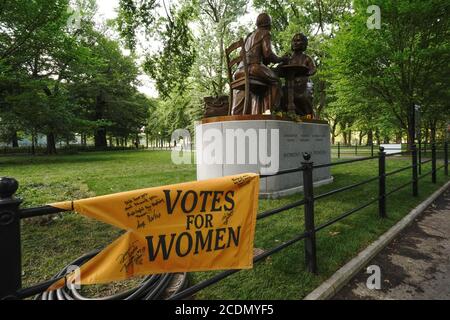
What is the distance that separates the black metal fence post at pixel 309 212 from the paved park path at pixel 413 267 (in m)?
0.40

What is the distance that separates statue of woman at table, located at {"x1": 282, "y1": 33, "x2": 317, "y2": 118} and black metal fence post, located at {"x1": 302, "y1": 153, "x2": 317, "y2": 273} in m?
5.66

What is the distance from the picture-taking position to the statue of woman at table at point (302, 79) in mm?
8234

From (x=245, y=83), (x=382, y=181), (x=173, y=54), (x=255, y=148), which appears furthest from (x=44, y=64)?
(x=382, y=181)

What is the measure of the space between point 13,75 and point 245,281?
2147 cm

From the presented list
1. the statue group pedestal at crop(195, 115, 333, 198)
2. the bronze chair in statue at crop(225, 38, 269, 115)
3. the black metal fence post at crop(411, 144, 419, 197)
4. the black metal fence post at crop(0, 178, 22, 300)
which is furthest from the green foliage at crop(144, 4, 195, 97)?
the black metal fence post at crop(0, 178, 22, 300)

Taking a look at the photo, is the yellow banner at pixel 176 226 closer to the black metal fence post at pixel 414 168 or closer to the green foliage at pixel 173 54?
the black metal fence post at pixel 414 168

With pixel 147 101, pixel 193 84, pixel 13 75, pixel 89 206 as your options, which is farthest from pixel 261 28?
pixel 147 101

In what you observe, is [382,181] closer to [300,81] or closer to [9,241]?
[300,81]

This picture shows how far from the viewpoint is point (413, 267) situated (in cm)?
348

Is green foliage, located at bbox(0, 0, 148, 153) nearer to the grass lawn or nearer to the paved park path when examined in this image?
the grass lawn

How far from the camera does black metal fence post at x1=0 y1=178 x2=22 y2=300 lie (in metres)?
1.36

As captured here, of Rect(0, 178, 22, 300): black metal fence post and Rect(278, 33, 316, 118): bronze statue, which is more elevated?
Rect(278, 33, 316, 118): bronze statue

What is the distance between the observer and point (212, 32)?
28.5 metres

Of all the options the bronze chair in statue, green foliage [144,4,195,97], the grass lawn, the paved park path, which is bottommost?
the paved park path
